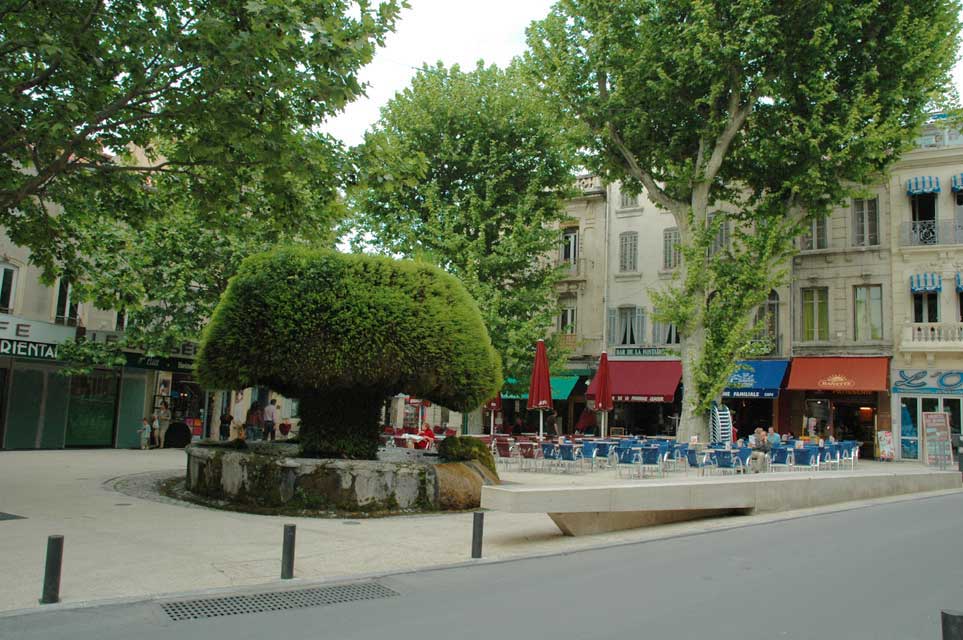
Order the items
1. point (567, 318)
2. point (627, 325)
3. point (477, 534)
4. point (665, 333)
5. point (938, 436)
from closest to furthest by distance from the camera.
→ point (477, 534), point (938, 436), point (665, 333), point (627, 325), point (567, 318)

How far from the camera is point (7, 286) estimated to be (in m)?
21.7

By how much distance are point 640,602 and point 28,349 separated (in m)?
19.7

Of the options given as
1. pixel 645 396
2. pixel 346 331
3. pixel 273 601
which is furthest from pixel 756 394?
pixel 273 601

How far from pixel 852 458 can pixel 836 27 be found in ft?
39.4

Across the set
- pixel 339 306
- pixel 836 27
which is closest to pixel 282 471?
pixel 339 306

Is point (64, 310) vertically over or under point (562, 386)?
over

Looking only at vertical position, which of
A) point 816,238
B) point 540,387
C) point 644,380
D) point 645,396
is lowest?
Result: point 540,387

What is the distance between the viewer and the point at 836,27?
2028cm

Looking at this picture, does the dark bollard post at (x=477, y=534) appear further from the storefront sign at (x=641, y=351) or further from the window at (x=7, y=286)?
the storefront sign at (x=641, y=351)

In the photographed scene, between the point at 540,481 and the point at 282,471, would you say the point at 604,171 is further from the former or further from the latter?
the point at 282,471

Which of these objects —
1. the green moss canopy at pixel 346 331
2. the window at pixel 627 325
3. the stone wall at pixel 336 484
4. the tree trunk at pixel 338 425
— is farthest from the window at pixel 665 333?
the tree trunk at pixel 338 425

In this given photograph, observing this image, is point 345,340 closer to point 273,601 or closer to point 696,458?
point 273,601

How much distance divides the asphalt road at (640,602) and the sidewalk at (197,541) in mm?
536

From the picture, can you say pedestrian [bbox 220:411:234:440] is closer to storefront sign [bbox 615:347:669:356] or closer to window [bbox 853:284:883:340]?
storefront sign [bbox 615:347:669:356]
